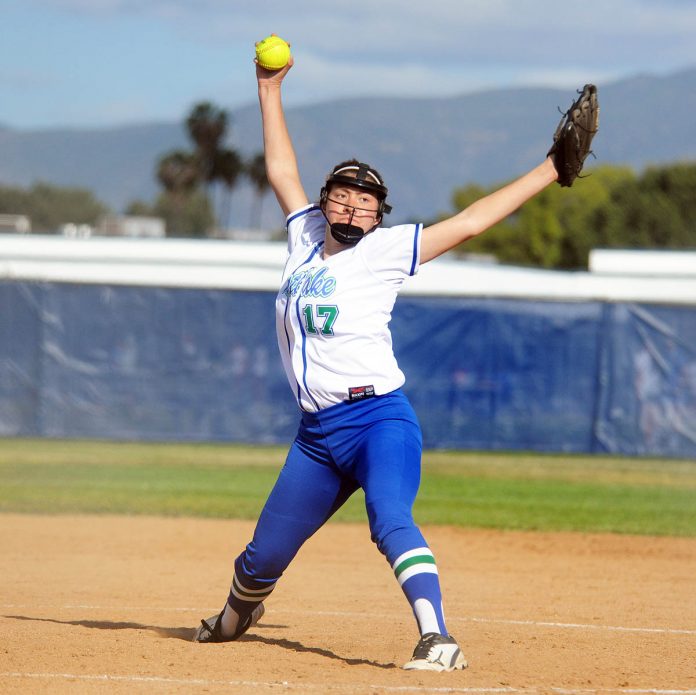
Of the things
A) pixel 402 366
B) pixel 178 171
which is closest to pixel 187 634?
pixel 402 366

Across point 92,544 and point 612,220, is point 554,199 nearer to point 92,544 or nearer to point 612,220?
point 612,220

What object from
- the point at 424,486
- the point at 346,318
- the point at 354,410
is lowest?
the point at 424,486

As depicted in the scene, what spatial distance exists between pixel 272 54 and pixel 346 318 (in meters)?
1.48

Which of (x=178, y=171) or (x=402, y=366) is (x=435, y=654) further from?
(x=178, y=171)

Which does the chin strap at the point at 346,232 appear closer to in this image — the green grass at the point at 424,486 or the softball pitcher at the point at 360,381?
the softball pitcher at the point at 360,381

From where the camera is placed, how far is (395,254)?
15.4 ft

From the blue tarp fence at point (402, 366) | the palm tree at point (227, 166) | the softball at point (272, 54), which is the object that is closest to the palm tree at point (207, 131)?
the palm tree at point (227, 166)

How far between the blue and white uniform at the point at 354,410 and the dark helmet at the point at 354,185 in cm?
6

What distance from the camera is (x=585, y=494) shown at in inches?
512

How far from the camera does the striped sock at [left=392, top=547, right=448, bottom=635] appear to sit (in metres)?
4.47

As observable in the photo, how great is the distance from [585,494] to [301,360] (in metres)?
8.82

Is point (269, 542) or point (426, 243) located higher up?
point (426, 243)

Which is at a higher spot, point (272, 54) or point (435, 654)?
point (272, 54)

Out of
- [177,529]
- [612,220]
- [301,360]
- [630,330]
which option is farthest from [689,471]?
[612,220]
